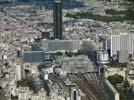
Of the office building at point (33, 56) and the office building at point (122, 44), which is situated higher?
A: the office building at point (122, 44)

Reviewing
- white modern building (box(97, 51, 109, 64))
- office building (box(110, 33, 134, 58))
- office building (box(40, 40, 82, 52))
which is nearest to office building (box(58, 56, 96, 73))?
white modern building (box(97, 51, 109, 64))

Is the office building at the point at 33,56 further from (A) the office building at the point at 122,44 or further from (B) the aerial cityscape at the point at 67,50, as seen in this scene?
(A) the office building at the point at 122,44

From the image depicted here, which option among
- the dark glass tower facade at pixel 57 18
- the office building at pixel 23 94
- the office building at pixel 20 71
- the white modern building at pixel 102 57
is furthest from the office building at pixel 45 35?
the office building at pixel 23 94

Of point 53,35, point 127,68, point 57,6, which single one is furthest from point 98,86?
point 57,6

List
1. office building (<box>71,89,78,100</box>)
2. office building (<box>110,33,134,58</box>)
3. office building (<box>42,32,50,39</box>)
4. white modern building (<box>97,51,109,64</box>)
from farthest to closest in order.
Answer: office building (<box>42,32,50,39</box>), office building (<box>110,33,134,58</box>), white modern building (<box>97,51,109,64</box>), office building (<box>71,89,78,100</box>)

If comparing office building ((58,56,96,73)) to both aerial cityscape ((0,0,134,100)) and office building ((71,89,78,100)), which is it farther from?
office building ((71,89,78,100))

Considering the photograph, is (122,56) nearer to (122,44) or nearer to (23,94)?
(122,44)

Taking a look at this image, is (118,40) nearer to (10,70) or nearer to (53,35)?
(53,35)
